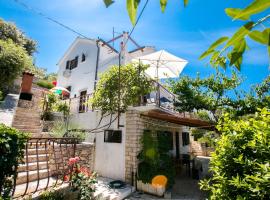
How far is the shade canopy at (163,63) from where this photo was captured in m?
13.1

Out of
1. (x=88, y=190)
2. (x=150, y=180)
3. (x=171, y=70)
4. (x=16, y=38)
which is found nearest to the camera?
(x=88, y=190)

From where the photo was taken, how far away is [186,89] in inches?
554

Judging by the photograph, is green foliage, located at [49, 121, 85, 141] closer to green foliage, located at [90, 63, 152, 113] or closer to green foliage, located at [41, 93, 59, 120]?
green foliage, located at [41, 93, 59, 120]

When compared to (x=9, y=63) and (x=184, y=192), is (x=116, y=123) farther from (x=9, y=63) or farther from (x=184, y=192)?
(x=9, y=63)

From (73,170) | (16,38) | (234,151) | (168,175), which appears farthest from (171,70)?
(16,38)

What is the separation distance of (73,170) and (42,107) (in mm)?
9128

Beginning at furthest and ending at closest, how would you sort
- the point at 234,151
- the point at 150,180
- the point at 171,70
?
the point at 171,70
the point at 150,180
the point at 234,151

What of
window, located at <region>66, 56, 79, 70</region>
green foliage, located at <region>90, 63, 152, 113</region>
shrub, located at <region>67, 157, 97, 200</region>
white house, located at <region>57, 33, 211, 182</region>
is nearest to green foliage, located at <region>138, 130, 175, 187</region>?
white house, located at <region>57, 33, 211, 182</region>

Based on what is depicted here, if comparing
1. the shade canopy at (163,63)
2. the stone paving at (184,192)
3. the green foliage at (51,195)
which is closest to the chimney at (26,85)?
the shade canopy at (163,63)

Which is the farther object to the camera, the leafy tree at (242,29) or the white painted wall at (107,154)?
the white painted wall at (107,154)

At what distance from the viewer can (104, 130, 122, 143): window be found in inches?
437

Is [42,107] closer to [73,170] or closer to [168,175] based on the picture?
[73,170]

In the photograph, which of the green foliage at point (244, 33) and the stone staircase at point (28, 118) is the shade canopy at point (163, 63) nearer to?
the stone staircase at point (28, 118)

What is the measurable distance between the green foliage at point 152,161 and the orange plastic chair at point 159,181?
0.21 metres
